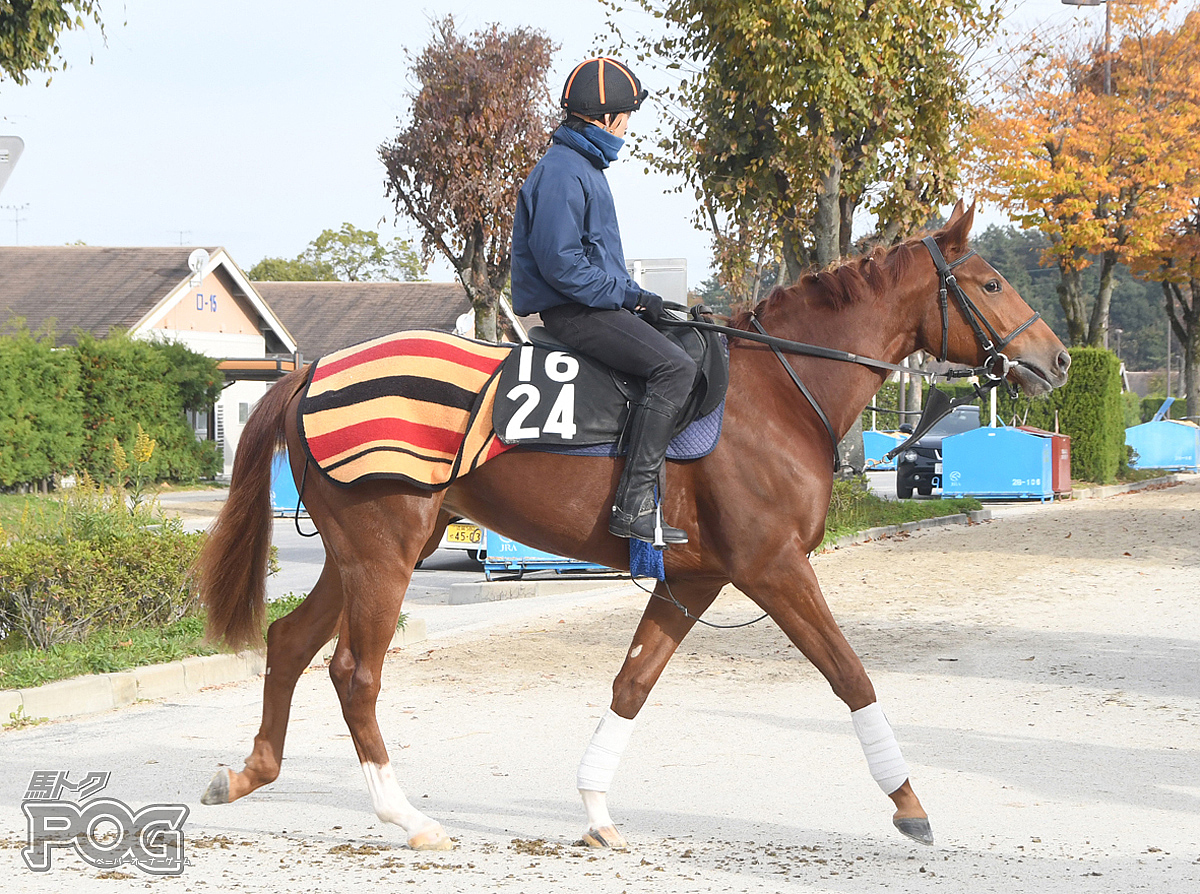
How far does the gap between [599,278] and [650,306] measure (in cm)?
30

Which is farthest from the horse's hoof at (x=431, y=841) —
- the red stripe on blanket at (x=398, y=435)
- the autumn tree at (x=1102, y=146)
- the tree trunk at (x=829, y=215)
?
the autumn tree at (x=1102, y=146)

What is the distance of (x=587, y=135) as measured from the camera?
17.1ft

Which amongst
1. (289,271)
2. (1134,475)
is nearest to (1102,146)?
(1134,475)

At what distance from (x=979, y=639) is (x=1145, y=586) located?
13.4ft

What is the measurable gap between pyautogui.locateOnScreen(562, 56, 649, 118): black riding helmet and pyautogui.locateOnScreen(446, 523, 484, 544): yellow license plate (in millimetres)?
10187

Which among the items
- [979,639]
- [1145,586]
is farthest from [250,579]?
[1145,586]

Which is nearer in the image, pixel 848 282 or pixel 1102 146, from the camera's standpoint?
pixel 848 282

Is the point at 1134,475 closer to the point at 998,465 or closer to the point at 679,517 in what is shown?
the point at 998,465

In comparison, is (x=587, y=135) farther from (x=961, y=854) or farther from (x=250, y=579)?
(x=961, y=854)

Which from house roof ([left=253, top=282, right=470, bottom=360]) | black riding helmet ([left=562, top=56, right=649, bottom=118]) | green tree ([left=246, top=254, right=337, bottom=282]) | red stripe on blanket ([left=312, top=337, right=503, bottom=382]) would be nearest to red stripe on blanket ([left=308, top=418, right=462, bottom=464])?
red stripe on blanket ([left=312, top=337, right=503, bottom=382])

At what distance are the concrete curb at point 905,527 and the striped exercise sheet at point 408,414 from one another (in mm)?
12563

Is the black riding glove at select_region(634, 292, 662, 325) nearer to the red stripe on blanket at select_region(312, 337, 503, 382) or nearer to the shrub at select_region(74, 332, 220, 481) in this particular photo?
the red stripe on blanket at select_region(312, 337, 503, 382)

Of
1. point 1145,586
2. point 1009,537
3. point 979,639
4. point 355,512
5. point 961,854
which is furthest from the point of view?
point 1009,537

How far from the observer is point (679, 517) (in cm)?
513
